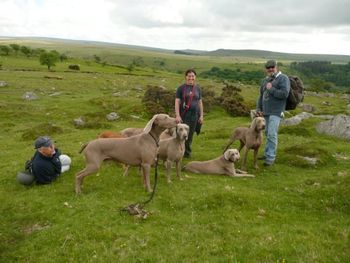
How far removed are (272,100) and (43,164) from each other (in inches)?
376

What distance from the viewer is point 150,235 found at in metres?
10.3

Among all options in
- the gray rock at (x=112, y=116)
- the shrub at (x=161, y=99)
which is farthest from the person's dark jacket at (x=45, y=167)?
the shrub at (x=161, y=99)

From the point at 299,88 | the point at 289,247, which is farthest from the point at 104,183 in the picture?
the point at 299,88

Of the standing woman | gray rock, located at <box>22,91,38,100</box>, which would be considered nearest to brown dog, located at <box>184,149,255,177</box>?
the standing woman

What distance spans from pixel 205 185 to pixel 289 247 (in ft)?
17.2

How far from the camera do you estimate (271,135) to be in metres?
16.8

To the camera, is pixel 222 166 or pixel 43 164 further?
pixel 222 166

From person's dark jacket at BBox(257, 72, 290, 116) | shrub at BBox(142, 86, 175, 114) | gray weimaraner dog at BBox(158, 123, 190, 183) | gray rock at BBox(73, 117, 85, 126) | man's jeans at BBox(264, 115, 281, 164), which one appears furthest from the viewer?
shrub at BBox(142, 86, 175, 114)

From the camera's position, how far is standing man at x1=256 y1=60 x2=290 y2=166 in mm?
15953

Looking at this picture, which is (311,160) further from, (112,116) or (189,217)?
(112,116)

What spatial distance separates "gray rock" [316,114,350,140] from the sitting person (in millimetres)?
18503

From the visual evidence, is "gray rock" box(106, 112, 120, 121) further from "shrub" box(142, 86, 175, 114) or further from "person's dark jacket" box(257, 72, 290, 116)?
"person's dark jacket" box(257, 72, 290, 116)

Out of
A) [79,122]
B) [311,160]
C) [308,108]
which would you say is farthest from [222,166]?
[308,108]

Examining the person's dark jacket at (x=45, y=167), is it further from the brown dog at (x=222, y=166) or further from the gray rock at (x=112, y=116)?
the gray rock at (x=112, y=116)
